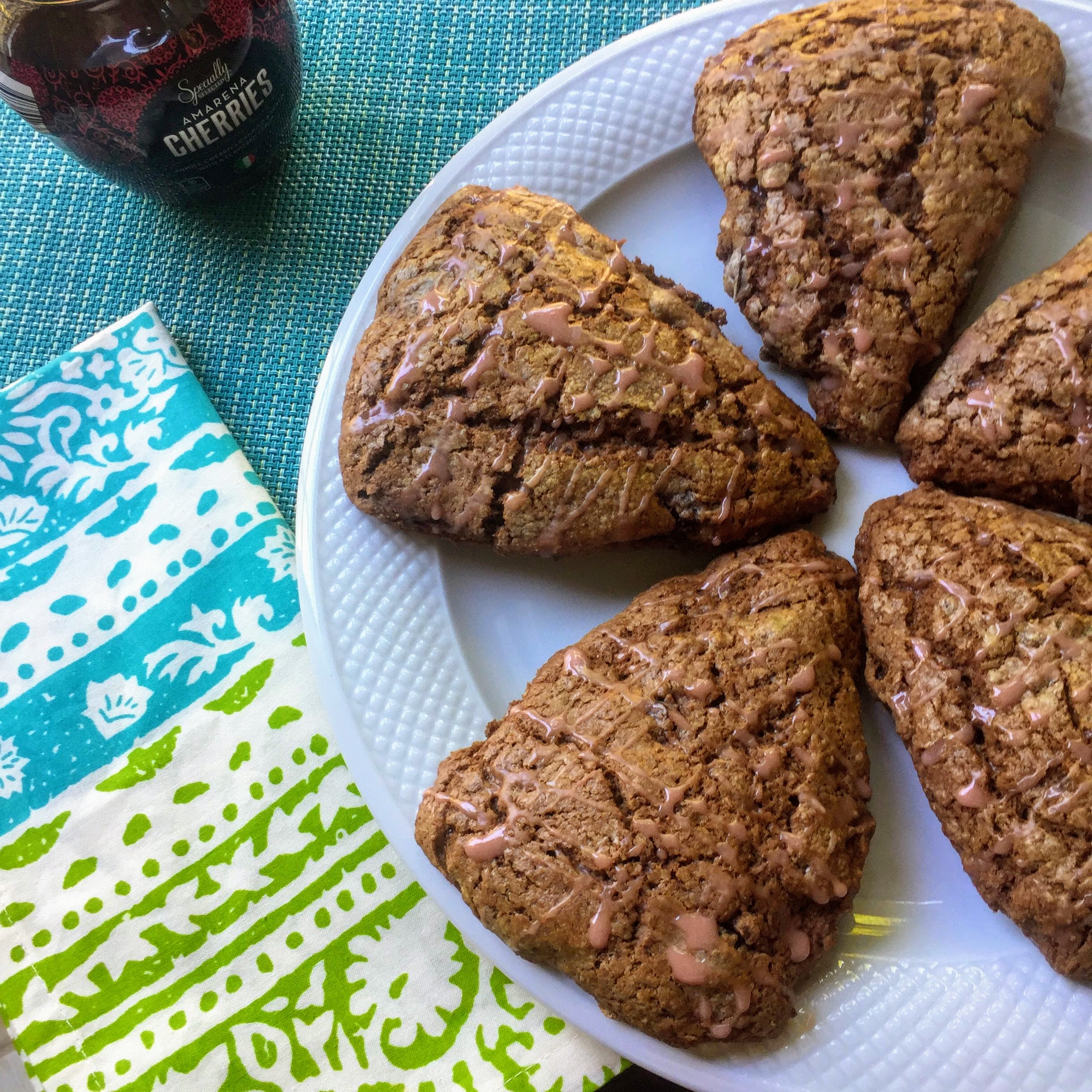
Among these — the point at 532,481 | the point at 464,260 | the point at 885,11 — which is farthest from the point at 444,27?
the point at 532,481

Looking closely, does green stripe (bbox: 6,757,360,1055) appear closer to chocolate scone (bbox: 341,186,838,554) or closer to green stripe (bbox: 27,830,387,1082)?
green stripe (bbox: 27,830,387,1082)

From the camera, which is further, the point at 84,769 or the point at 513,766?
the point at 84,769

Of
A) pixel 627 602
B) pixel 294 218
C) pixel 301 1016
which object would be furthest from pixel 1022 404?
pixel 301 1016

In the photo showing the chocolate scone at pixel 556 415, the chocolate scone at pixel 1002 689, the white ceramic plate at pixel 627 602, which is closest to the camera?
the chocolate scone at pixel 1002 689

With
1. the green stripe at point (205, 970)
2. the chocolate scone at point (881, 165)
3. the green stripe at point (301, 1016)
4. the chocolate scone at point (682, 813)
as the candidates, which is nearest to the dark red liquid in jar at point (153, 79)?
the chocolate scone at point (881, 165)

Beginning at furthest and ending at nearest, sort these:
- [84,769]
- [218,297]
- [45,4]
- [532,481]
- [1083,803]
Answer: [218,297] < [84,769] < [532,481] < [45,4] < [1083,803]

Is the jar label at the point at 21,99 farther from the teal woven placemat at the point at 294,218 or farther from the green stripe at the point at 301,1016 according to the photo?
the green stripe at the point at 301,1016

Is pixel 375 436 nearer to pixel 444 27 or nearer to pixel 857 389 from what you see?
pixel 857 389
